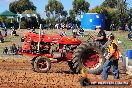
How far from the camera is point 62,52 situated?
54.2 feet

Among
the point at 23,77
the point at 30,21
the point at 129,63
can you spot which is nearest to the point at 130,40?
the point at 30,21

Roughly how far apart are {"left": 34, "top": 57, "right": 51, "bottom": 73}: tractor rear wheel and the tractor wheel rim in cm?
133

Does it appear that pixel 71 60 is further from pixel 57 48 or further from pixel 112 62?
pixel 112 62

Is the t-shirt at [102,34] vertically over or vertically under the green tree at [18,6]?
over

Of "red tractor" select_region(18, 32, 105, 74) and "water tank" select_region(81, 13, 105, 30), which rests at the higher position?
"red tractor" select_region(18, 32, 105, 74)

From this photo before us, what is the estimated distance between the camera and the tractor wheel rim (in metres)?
16.3

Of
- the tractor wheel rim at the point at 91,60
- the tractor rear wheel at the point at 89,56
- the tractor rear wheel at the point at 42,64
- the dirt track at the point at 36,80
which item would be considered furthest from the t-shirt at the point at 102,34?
the tractor rear wheel at the point at 42,64

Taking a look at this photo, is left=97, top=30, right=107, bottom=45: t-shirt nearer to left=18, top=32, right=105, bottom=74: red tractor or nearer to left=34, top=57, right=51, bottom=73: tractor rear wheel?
left=18, top=32, right=105, bottom=74: red tractor

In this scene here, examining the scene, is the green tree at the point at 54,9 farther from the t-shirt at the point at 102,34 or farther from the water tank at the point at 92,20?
the t-shirt at the point at 102,34

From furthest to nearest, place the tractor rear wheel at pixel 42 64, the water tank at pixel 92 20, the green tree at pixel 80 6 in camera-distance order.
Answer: the green tree at pixel 80 6, the water tank at pixel 92 20, the tractor rear wheel at pixel 42 64

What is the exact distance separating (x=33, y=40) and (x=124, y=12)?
141 ft

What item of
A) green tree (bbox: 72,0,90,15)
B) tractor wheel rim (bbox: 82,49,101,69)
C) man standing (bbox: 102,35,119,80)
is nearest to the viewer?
man standing (bbox: 102,35,119,80)

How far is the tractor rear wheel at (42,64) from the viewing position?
1606 cm

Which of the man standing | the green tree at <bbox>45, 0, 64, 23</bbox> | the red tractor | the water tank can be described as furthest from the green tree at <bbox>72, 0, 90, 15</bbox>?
the man standing
